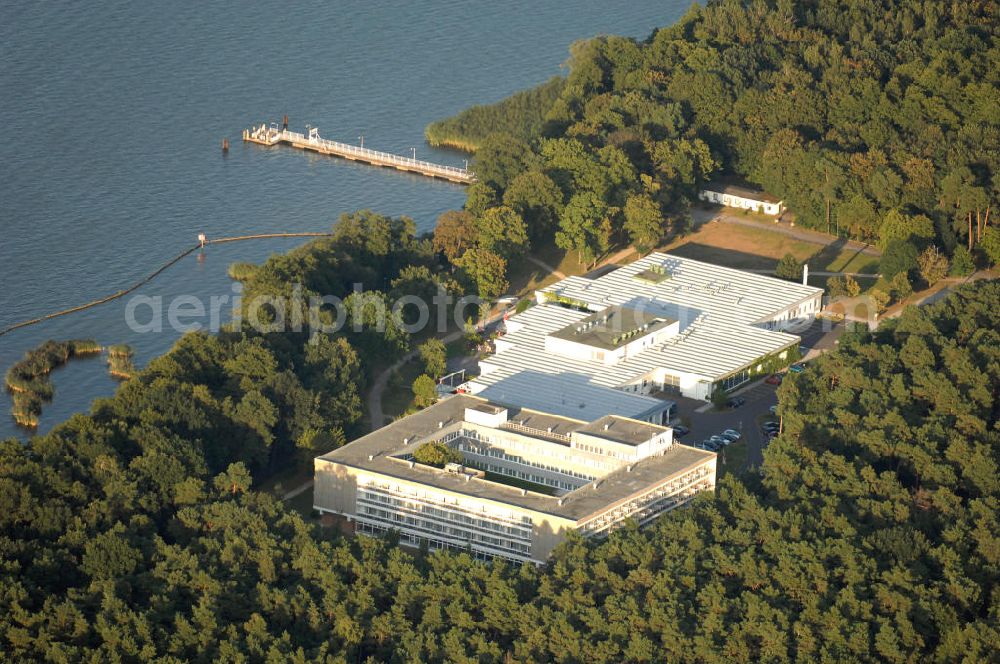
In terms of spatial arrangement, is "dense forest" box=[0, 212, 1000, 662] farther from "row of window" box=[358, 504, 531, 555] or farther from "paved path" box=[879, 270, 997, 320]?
"paved path" box=[879, 270, 997, 320]

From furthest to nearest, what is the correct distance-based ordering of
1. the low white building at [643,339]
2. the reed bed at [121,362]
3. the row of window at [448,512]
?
the reed bed at [121,362]
the low white building at [643,339]
the row of window at [448,512]

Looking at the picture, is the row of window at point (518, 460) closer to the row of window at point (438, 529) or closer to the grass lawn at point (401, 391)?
the row of window at point (438, 529)

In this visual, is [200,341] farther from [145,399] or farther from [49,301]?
[49,301]

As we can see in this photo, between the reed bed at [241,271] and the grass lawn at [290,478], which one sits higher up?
the reed bed at [241,271]

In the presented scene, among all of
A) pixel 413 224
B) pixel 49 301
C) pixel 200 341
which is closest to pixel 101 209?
pixel 49 301

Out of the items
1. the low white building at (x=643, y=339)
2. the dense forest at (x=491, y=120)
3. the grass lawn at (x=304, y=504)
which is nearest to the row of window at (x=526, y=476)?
the low white building at (x=643, y=339)

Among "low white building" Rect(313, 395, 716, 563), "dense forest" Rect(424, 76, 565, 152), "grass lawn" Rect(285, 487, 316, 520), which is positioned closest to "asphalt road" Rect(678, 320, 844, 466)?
"low white building" Rect(313, 395, 716, 563)
